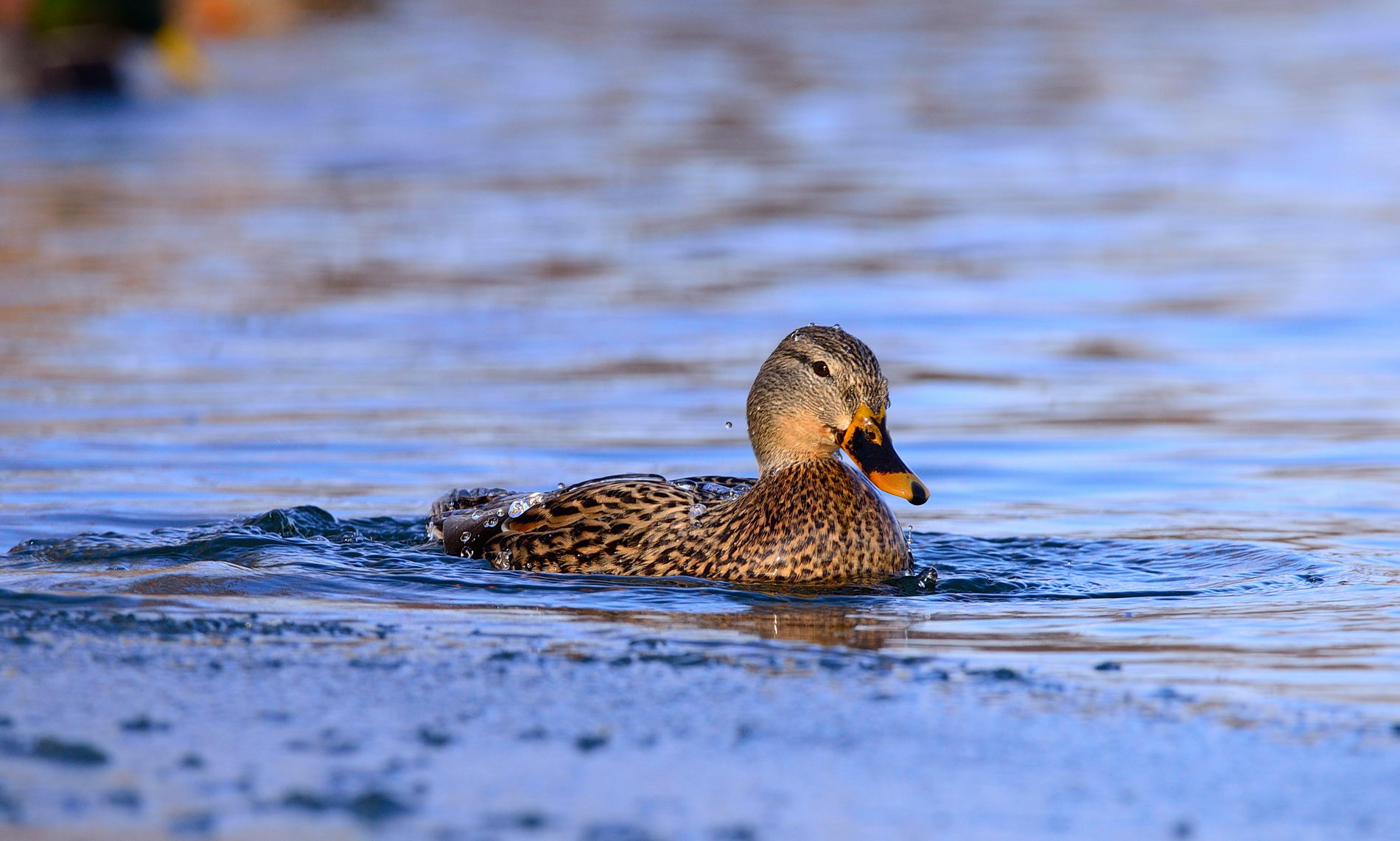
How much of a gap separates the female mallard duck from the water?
0.63ft

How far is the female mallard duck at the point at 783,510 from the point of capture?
7.09 metres

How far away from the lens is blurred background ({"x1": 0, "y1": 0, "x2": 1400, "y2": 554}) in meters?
9.52

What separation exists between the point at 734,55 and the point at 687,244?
68.3ft

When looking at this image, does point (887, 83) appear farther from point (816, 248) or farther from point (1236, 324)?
point (1236, 324)

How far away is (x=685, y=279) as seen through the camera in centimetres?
1505

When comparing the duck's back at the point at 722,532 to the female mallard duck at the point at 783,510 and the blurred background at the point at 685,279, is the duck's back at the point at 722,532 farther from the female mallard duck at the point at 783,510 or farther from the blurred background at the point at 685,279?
the blurred background at the point at 685,279

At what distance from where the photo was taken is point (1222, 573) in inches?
290

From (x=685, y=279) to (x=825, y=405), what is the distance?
315 inches

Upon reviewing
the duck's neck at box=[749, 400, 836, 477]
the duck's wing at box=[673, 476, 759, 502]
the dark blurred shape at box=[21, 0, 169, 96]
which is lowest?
the duck's wing at box=[673, 476, 759, 502]

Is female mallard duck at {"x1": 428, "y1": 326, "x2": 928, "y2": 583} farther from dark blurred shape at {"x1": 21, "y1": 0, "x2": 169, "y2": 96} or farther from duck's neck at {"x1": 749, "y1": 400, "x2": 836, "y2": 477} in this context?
dark blurred shape at {"x1": 21, "y1": 0, "x2": 169, "y2": 96}

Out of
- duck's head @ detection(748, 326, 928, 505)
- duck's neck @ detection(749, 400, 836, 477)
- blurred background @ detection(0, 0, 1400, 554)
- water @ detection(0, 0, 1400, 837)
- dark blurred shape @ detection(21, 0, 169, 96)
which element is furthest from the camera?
dark blurred shape @ detection(21, 0, 169, 96)

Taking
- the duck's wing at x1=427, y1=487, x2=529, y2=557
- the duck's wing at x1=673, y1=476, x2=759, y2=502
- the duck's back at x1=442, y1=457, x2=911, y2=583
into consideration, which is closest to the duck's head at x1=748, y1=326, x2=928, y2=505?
the duck's back at x1=442, y1=457, x2=911, y2=583

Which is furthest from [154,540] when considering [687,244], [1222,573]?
[687,244]

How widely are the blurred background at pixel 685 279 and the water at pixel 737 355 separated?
2.2 inches
